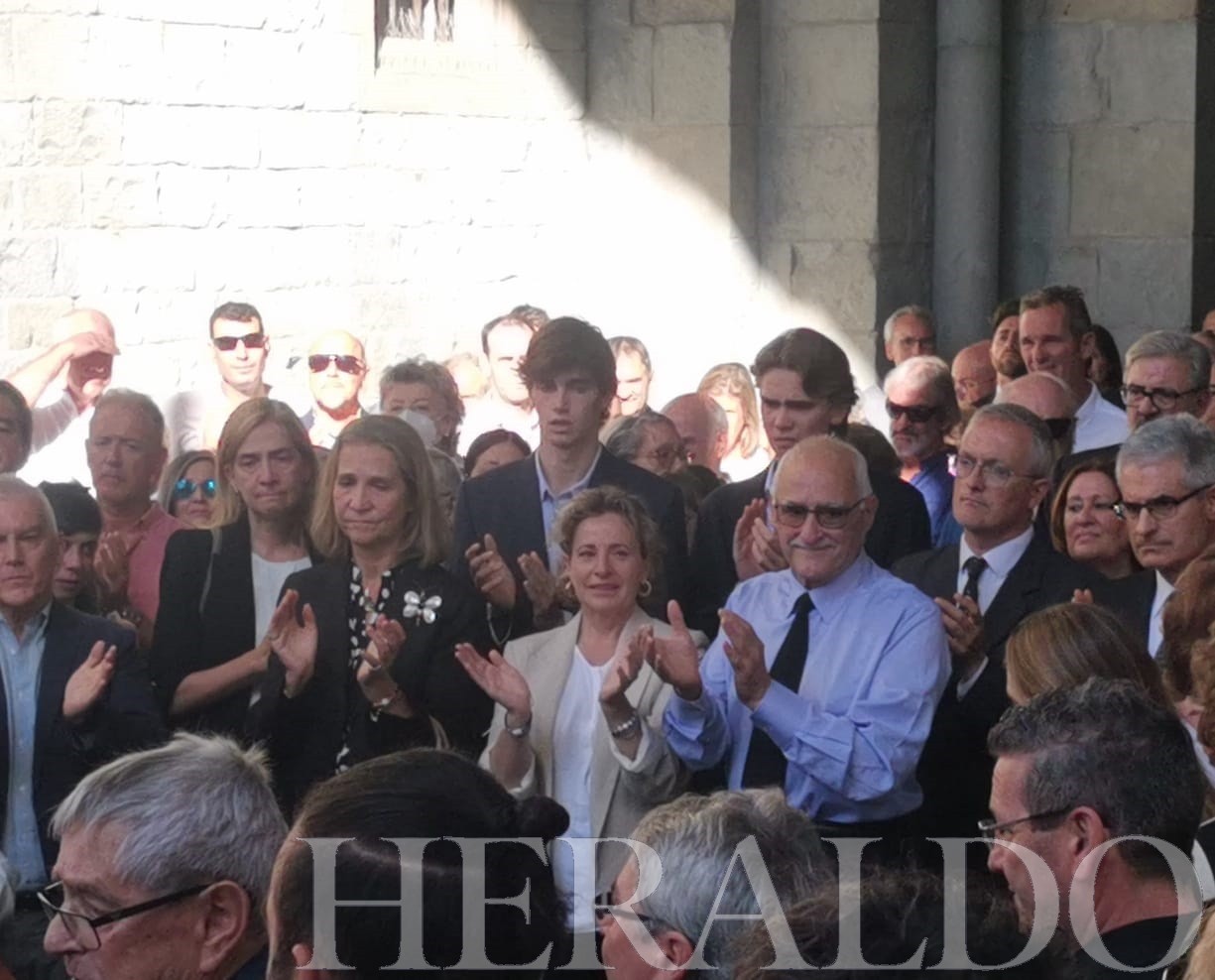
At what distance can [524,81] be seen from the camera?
11383 millimetres

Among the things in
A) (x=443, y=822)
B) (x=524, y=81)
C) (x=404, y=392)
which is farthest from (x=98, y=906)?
(x=524, y=81)

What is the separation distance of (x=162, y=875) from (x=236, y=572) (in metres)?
2.60

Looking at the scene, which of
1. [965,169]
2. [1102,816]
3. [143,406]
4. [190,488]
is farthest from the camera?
[965,169]

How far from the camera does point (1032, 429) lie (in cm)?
579

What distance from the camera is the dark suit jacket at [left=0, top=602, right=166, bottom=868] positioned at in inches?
199

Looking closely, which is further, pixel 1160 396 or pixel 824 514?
pixel 1160 396

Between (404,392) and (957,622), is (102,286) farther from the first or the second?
(957,622)

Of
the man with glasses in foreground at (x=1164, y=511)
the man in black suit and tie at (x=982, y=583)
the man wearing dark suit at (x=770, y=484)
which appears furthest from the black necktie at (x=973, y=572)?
the man wearing dark suit at (x=770, y=484)

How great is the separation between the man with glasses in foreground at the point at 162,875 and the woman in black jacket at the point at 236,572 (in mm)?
2158

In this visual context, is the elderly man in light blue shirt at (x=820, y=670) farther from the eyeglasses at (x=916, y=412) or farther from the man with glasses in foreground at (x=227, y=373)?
the man with glasses in foreground at (x=227, y=373)

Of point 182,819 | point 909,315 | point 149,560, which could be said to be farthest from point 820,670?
point 909,315

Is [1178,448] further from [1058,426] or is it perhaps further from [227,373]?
[227,373]

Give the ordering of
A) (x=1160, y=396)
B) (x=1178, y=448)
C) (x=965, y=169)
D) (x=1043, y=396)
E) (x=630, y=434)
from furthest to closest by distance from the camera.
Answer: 1. (x=965, y=169)
2. (x=630, y=434)
3. (x=1043, y=396)
4. (x=1160, y=396)
5. (x=1178, y=448)

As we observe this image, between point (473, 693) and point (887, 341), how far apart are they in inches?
217
